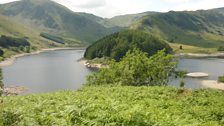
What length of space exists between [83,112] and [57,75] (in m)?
155

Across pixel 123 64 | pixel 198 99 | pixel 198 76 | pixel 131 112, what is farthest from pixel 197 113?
pixel 198 76

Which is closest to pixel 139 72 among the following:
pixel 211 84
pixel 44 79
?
pixel 211 84

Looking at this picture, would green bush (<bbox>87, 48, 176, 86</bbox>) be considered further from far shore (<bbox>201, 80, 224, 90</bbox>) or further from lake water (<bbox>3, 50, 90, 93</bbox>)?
far shore (<bbox>201, 80, 224, 90</bbox>)

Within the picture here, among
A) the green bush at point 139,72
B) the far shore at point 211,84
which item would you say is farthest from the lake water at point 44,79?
the far shore at point 211,84

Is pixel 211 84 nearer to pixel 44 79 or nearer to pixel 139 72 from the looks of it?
pixel 139 72

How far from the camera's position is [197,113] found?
27.4 meters

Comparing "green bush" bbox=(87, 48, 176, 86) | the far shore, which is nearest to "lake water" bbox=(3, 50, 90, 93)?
"green bush" bbox=(87, 48, 176, 86)

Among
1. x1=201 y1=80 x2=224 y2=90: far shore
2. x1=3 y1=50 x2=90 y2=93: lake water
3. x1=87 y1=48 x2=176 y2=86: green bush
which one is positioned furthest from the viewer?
x1=201 y1=80 x2=224 y2=90: far shore

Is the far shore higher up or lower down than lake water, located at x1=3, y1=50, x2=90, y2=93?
lower down

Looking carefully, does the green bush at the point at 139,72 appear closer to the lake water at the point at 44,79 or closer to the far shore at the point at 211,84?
the lake water at the point at 44,79

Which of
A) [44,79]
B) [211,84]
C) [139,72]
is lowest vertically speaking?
[211,84]

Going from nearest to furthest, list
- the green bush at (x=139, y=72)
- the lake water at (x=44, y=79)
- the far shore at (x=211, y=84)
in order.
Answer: the green bush at (x=139, y=72) < the lake water at (x=44, y=79) < the far shore at (x=211, y=84)

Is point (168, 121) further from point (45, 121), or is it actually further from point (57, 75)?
point (57, 75)

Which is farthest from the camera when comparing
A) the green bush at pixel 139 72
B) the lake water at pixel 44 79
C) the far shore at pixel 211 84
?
the far shore at pixel 211 84
